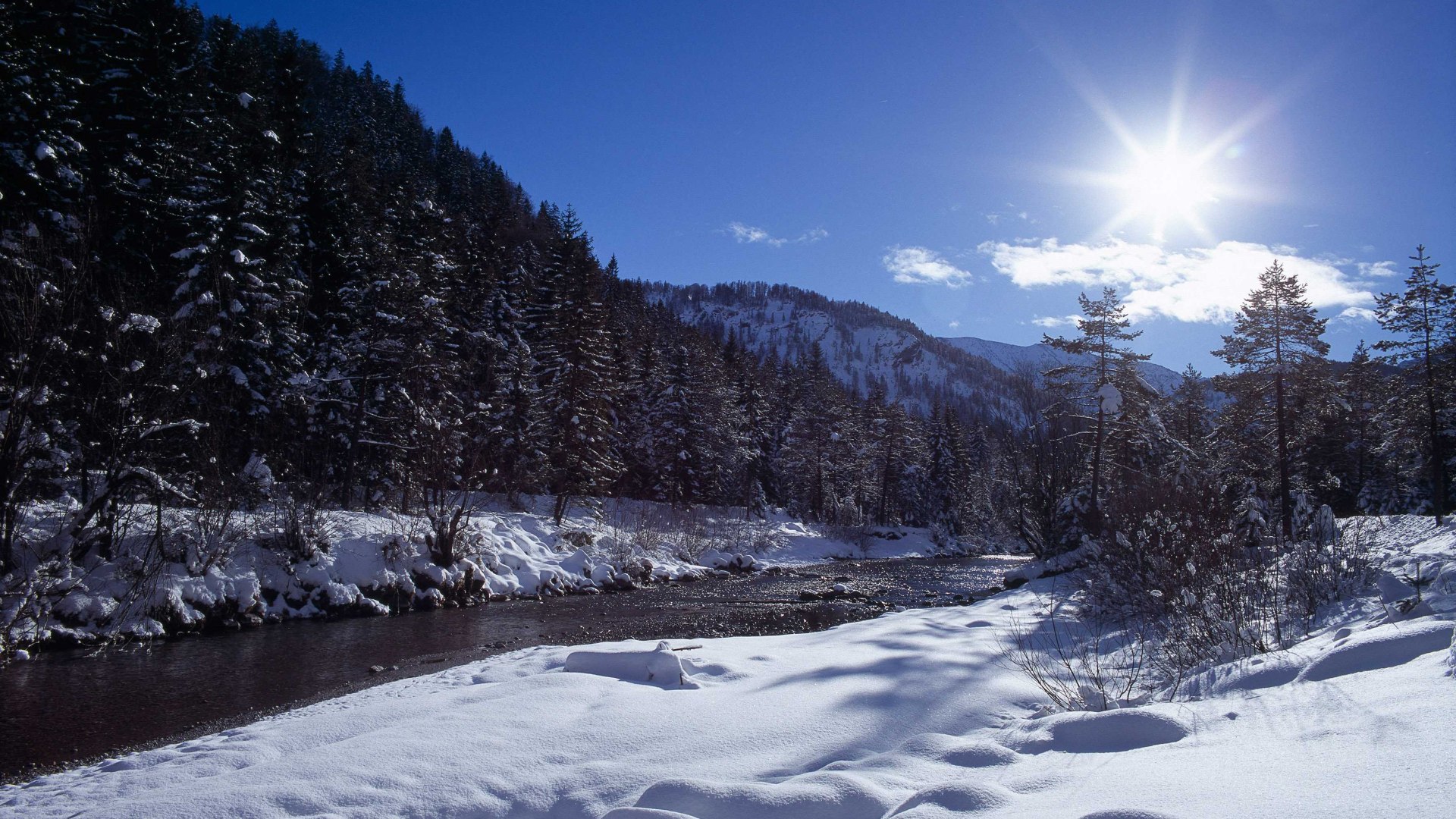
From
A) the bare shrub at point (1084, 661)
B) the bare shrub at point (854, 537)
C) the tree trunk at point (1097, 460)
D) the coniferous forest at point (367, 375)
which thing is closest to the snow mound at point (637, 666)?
the bare shrub at point (1084, 661)

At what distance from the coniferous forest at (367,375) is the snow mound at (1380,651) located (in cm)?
444

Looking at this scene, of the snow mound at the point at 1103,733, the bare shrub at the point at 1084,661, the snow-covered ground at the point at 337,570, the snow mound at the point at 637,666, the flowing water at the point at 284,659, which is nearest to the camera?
the snow mound at the point at 1103,733

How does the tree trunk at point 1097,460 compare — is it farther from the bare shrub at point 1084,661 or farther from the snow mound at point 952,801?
the snow mound at point 952,801

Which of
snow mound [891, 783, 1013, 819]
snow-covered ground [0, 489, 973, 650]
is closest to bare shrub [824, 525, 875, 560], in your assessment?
snow-covered ground [0, 489, 973, 650]

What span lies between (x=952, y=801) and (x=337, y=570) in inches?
731

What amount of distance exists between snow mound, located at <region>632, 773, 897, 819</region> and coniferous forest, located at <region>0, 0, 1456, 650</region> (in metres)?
7.15

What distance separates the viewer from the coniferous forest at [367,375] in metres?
13.1

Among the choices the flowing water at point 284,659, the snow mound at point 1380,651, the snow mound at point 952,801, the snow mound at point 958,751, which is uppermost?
the snow mound at point 1380,651

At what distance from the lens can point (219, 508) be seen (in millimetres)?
15797

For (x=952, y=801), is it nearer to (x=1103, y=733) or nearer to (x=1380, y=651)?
(x=1103, y=733)

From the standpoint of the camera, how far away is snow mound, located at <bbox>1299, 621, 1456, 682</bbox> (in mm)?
4555

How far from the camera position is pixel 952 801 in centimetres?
358

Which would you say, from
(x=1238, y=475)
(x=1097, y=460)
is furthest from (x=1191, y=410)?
(x=1097, y=460)

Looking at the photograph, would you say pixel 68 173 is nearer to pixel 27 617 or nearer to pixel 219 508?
pixel 219 508
